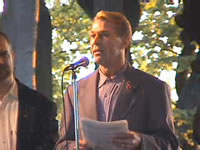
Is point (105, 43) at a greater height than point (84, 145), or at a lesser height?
greater

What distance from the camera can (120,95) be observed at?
286 centimetres

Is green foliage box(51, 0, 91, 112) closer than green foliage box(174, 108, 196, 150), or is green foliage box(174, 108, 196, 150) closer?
green foliage box(174, 108, 196, 150)

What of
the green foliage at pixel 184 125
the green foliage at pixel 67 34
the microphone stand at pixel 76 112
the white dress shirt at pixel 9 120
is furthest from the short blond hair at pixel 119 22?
the green foliage at pixel 67 34

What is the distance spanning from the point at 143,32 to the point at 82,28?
1123 millimetres

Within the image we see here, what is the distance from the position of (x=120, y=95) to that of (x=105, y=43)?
0.27m

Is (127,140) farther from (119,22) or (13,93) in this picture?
(13,93)

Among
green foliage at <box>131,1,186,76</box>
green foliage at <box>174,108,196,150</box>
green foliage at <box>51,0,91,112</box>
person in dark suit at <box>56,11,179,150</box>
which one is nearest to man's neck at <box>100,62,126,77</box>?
person in dark suit at <box>56,11,179,150</box>

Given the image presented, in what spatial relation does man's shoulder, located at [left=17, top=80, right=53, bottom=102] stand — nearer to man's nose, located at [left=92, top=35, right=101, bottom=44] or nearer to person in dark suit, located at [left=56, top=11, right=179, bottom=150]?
person in dark suit, located at [left=56, top=11, right=179, bottom=150]

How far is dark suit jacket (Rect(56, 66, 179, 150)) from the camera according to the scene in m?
2.79

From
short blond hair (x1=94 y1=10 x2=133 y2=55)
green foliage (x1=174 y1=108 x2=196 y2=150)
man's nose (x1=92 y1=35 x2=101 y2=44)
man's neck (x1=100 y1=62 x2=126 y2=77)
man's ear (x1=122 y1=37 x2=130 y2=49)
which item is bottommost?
green foliage (x1=174 y1=108 x2=196 y2=150)

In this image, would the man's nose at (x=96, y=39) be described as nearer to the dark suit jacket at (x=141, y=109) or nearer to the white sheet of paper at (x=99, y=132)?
the dark suit jacket at (x=141, y=109)

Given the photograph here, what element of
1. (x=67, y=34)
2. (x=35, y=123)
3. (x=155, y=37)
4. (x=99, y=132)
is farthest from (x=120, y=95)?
(x=67, y=34)

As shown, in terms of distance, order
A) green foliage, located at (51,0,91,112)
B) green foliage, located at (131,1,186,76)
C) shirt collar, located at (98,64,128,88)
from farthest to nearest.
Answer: green foliage, located at (51,0,91,112)
green foliage, located at (131,1,186,76)
shirt collar, located at (98,64,128,88)

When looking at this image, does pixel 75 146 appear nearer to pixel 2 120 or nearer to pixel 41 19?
pixel 2 120
